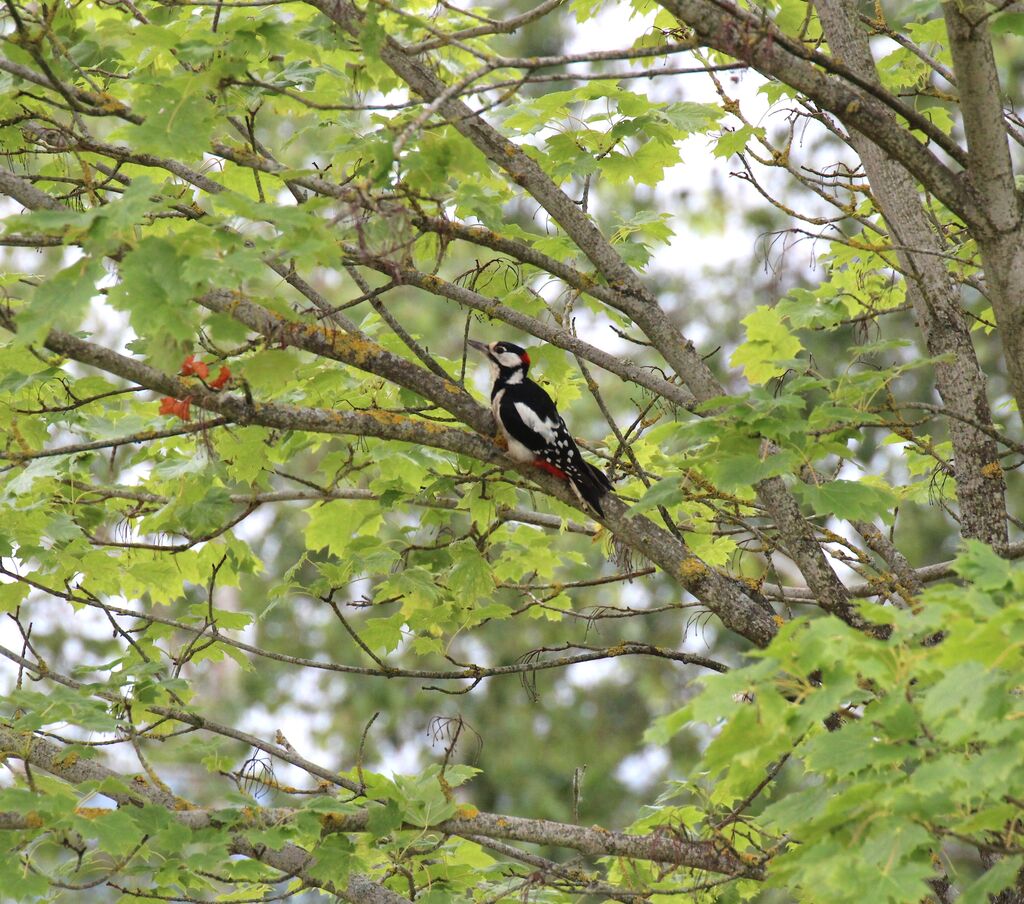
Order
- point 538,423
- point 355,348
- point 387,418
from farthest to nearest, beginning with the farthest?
point 538,423
point 387,418
point 355,348

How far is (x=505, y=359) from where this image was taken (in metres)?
5.87

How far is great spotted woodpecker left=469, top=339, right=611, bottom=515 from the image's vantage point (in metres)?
4.28

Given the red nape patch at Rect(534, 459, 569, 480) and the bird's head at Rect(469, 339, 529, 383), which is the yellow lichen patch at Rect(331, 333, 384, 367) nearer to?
the red nape patch at Rect(534, 459, 569, 480)

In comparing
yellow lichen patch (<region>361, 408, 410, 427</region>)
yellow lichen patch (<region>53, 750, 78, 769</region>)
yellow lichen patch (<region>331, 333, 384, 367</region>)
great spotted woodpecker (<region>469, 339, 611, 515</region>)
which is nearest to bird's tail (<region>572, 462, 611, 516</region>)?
great spotted woodpecker (<region>469, 339, 611, 515</region>)

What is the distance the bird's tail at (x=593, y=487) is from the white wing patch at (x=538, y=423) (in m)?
0.18

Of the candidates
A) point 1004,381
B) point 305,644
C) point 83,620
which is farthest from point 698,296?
point 83,620

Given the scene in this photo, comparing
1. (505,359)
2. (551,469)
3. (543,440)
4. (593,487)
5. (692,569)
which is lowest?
(692,569)

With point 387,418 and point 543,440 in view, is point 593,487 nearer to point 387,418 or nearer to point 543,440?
point 543,440

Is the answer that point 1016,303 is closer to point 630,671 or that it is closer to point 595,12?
point 595,12

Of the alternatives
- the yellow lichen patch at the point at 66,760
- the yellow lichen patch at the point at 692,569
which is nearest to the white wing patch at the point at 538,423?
the yellow lichen patch at the point at 692,569

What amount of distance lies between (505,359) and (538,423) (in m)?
1.38

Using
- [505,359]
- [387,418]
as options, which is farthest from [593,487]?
[505,359]

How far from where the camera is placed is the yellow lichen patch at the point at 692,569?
4.02 m

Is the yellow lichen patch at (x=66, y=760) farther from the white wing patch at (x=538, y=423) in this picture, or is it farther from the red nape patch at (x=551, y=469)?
the white wing patch at (x=538, y=423)
